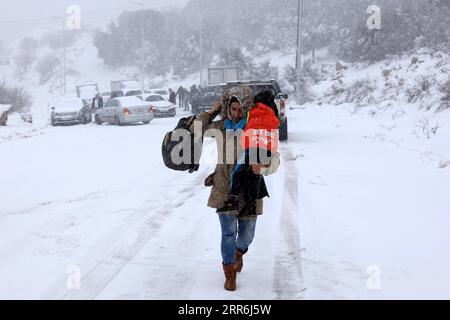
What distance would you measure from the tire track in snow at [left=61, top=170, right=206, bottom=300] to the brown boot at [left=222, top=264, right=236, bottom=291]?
43 centimetres

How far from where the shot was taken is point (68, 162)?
1122 cm

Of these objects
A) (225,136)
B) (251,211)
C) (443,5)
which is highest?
(443,5)

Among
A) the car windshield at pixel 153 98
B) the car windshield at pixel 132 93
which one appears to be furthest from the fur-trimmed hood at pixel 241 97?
the car windshield at pixel 132 93

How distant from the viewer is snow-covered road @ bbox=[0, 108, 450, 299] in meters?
4.40

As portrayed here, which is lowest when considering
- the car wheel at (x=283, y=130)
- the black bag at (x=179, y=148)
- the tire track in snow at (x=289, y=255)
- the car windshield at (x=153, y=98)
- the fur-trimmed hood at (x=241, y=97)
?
the tire track in snow at (x=289, y=255)

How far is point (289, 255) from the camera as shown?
517cm

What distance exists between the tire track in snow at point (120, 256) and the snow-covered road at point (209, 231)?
0.7 inches

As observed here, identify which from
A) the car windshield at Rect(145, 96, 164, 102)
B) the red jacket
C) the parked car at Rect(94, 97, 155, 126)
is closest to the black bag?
the red jacket

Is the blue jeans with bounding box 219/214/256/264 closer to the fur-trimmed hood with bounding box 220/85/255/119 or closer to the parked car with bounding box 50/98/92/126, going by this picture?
the fur-trimmed hood with bounding box 220/85/255/119

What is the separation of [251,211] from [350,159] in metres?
7.30

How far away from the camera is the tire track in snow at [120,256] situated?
4.23 meters

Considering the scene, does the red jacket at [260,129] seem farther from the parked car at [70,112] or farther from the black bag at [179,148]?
the parked car at [70,112]
